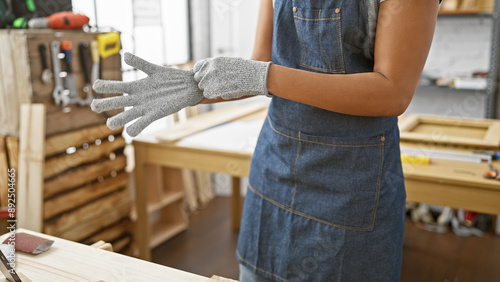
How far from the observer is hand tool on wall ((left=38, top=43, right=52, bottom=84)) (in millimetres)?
1737

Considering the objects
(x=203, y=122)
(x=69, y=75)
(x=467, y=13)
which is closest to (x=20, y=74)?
(x=69, y=75)

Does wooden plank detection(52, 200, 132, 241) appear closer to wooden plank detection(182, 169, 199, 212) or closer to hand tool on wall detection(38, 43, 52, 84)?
hand tool on wall detection(38, 43, 52, 84)

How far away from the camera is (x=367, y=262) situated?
993 millimetres

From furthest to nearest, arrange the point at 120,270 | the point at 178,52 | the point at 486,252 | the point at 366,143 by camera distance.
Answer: the point at 178,52
the point at 486,252
the point at 366,143
the point at 120,270

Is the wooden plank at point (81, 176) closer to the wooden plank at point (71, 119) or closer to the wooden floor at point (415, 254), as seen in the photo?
the wooden plank at point (71, 119)

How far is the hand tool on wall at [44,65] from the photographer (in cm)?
174

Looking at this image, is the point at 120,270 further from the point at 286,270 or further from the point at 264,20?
the point at 264,20

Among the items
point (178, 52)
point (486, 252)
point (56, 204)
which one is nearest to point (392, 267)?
point (56, 204)

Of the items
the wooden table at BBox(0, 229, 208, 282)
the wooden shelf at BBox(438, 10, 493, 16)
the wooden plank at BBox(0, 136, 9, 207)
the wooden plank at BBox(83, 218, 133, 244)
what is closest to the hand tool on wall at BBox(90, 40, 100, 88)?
the wooden plank at BBox(0, 136, 9, 207)

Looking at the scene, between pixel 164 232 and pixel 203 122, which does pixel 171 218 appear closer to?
pixel 164 232

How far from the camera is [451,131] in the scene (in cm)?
222

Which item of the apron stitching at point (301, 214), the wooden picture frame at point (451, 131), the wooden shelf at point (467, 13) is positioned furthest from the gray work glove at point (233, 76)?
the wooden shelf at point (467, 13)

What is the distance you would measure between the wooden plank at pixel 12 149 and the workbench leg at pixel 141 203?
528 mm

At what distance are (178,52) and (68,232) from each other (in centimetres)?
182
